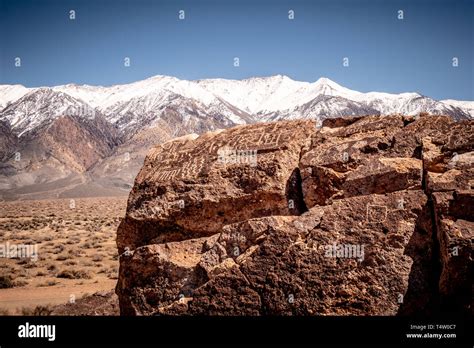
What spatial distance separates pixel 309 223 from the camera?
582 centimetres

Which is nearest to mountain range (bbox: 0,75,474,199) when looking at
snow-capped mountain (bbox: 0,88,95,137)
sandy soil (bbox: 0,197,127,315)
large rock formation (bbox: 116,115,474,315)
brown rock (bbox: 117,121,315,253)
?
snow-capped mountain (bbox: 0,88,95,137)

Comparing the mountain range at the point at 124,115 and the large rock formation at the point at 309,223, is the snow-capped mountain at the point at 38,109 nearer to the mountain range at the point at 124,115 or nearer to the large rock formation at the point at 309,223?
the mountain range at the point at 124,115

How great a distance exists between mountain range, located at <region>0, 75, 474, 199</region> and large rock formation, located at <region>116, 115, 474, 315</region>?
245 ft

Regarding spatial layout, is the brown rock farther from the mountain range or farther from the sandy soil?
the mountain range

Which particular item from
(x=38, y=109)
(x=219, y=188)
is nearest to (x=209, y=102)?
(x=38, y=109)

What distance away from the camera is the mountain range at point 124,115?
9794cm

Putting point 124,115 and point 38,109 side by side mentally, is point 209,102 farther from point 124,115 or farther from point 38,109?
point 38,109

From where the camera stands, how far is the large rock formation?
5172 millimetres

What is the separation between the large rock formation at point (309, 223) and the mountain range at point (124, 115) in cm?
7474

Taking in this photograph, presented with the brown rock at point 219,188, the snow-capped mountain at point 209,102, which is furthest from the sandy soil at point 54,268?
the snow-capped mountain at point 209,102

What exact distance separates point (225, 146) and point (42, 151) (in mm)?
110455

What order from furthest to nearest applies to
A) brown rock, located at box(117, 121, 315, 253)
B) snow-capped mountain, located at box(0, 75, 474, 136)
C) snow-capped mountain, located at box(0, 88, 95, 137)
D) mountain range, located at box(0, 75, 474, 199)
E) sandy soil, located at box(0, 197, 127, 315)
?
snow-capped mountain, located at box(0, 75, 474, 136) → snow-capped mountain, located at box(0, 88, 95, 137) → mountain range, located at box(0, 75, 474, 199) → sandy soil, located at box(0, 197, 127, 315) → brown rock, located at box(117, 121, 315, 253)

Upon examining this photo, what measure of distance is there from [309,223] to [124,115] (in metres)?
151

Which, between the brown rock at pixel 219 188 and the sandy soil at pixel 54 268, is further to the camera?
the sandy soil at pixel 54 268
